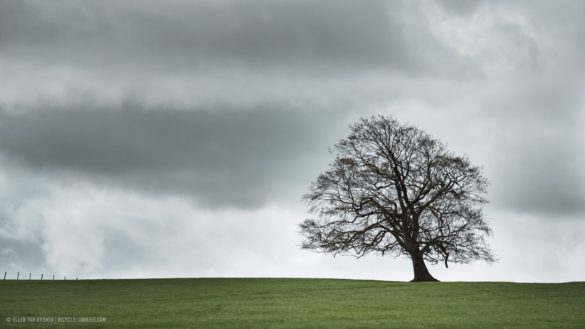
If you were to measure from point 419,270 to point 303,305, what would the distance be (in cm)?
2132

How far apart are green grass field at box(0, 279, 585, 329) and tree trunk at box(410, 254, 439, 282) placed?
6.09 m

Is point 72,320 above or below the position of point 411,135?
below

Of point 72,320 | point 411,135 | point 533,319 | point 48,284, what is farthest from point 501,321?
point 48,284

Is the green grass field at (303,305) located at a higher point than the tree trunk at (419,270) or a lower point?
lower

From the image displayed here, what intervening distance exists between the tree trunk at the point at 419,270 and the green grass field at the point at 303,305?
6.09 metres

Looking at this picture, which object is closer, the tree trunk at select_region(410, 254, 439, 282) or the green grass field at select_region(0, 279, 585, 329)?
the green grass field at select_region(0, 279, 585, 329)

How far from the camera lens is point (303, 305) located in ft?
101

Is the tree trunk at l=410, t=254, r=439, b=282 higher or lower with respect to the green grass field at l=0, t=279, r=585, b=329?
higher

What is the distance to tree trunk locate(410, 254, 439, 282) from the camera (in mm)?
49031

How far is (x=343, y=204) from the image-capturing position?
1971 inches

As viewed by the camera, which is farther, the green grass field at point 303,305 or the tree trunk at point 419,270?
the tree trunk at point 419,270

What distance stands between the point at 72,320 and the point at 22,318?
3.18m

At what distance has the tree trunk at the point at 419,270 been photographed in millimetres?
49031

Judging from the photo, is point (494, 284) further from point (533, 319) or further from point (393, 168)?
point (533, 319)
